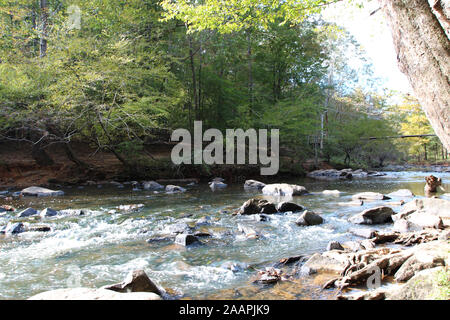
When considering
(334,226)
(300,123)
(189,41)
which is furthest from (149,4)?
(334,226)

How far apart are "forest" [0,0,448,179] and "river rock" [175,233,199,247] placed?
5.34 metres

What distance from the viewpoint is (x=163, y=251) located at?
18.7 feet

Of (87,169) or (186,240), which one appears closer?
(186,240)

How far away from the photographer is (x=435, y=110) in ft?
10.4

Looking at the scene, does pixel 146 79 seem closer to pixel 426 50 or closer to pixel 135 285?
pixel 135 285

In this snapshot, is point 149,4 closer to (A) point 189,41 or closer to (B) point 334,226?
(A) point 189,41

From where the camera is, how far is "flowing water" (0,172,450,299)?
13.8ft

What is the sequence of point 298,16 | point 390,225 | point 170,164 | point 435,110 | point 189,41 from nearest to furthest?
1. point 435,110
2. point 390,225
3. point 298,16
4. point 170,164
5. point 189,41

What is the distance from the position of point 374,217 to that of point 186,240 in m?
4.57

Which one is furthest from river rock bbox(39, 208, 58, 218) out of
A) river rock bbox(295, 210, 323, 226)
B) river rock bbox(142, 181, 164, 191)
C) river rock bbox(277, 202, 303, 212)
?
river rock bbox(295, 210, 323, 226)

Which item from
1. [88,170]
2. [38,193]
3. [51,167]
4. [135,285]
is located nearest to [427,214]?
[135,285]

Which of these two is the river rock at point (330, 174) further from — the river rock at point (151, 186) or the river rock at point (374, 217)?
the river rock at point (374, 217)

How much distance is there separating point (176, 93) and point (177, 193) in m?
7.54

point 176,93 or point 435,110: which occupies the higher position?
point 176,93
